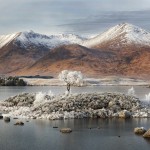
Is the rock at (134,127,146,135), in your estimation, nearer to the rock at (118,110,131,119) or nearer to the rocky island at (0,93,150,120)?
the rock at (118,110,131,119)

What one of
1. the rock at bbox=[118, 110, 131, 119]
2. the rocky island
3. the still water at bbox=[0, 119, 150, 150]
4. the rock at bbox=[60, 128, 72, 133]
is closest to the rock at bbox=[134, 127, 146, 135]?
the still water at bbox=[0, 119, 150, 150]

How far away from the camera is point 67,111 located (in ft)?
220

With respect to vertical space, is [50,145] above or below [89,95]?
below

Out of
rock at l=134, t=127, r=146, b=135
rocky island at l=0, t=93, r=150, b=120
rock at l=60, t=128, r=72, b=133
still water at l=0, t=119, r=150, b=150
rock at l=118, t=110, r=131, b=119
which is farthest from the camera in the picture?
rocky island at l=0, t=93, r=150, b=120

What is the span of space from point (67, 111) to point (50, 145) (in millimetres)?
22066

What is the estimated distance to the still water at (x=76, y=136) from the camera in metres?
44.7

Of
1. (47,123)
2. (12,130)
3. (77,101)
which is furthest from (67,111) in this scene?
(12,130)

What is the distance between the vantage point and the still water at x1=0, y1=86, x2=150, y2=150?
4469 centimetres

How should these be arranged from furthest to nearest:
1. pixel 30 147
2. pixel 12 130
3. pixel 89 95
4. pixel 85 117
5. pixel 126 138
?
pixel 89 95
pixel 85 117
pixel 12 130
pixel 126 138
pixel 30 147

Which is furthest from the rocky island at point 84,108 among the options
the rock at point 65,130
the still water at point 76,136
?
the rock at point 65,130

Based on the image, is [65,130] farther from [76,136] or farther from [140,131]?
[140,131]

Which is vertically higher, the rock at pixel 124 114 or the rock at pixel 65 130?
the rock at pixel 124 114

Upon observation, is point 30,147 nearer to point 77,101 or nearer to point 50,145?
point 50,145

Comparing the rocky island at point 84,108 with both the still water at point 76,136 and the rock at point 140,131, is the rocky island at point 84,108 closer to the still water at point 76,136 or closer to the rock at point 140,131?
the still water at point 76,136
